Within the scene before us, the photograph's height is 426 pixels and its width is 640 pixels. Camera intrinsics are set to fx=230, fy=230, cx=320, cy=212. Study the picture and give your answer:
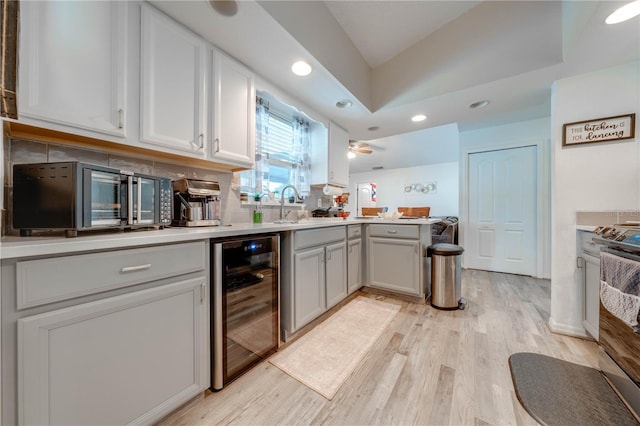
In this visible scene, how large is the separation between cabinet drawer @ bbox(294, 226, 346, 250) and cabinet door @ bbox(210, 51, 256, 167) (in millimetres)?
734

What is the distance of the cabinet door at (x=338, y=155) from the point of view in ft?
9.89

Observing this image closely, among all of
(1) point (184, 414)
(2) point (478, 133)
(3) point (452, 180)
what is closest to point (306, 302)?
(1) point (184, 414)

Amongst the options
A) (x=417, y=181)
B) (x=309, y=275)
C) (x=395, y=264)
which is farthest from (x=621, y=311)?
(x=417, y=181)

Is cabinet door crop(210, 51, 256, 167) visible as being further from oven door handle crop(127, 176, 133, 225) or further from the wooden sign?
the wooden sign

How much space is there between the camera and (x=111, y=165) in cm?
142

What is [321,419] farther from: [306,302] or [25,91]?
[25,91]

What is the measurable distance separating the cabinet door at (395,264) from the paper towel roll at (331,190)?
824mm

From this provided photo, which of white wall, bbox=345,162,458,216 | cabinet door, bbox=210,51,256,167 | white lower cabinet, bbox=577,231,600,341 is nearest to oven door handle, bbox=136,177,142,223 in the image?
cabinet door, bbox=210,51,256,167

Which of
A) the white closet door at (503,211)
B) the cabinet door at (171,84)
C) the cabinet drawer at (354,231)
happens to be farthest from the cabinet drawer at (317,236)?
the white closet door at (503,211)

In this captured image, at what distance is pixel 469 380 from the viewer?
1424 mm

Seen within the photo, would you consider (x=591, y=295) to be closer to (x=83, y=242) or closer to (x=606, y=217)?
(x=606, y=217)

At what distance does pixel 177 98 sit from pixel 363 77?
6.27 feet

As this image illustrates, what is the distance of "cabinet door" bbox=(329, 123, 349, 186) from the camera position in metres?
3.01

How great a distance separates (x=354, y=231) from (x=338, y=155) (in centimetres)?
112
